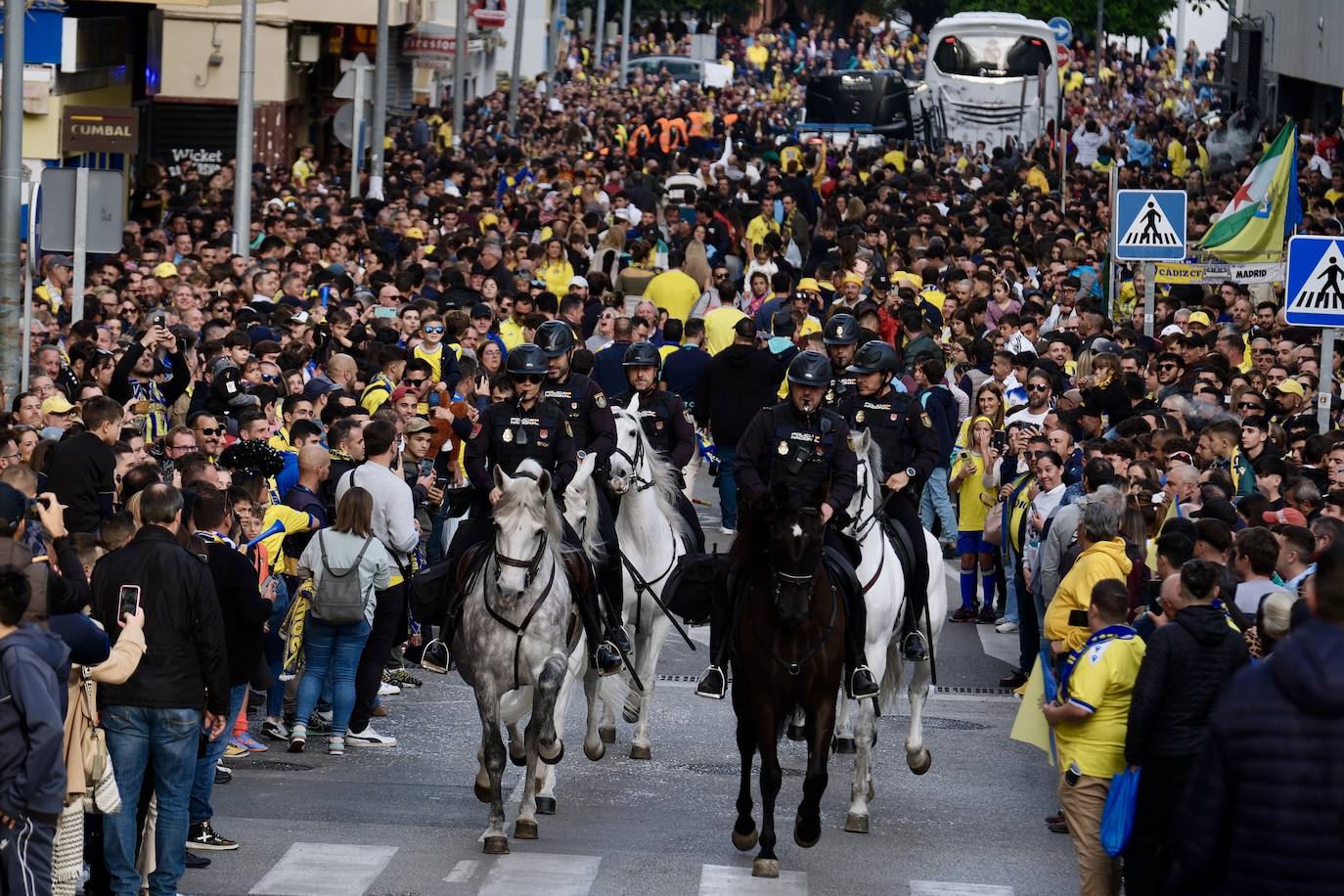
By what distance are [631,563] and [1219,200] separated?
69.3 ft

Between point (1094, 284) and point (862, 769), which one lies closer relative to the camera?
point (862, 769)

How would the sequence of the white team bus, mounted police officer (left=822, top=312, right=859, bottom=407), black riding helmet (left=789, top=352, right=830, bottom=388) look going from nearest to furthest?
black riding helmet (left=789, top=352, right=830, bottom=388)
mounted police officer (left=822, top=312, right=859, bottom=407)
the white team bus

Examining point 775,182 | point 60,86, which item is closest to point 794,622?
point 60,86

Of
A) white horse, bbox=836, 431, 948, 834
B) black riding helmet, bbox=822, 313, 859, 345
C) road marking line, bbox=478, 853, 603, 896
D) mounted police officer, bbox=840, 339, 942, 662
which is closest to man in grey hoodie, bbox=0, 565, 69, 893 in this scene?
road marking line, bbox=478, 853, 603, 896

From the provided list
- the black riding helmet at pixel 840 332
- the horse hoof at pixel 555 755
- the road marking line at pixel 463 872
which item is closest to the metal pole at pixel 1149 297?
the black riding helmet at pixel 840 332

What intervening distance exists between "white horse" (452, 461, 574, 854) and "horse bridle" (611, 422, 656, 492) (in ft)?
5.29

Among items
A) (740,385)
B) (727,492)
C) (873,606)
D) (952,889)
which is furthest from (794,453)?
(727,492)

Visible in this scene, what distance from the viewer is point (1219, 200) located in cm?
3344

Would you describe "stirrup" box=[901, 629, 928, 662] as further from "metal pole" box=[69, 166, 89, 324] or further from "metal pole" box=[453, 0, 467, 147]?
"metal pole" box=[453, 0, 467, 147]

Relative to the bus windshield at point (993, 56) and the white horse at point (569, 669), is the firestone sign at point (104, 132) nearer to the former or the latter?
the white horse at point (569, 669)

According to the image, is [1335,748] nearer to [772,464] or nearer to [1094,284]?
[772,464]

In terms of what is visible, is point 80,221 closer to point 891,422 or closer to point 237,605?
point 891,422

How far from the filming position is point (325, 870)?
1134 cm

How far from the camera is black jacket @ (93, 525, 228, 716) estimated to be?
10266mm
